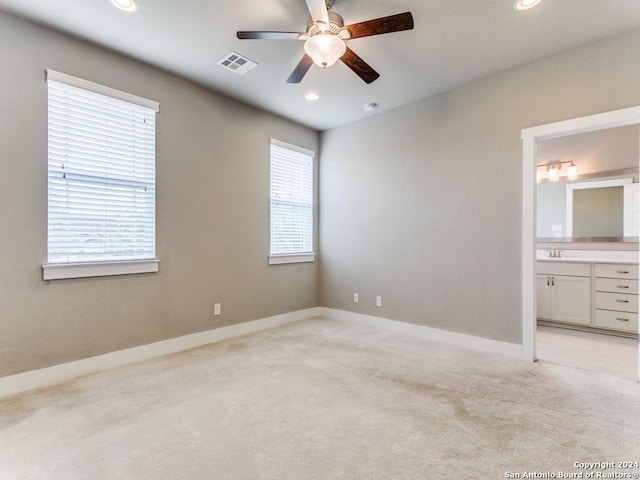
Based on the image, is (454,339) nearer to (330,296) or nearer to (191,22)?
(330,296)

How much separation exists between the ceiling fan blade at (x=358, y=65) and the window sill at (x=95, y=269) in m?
2.44

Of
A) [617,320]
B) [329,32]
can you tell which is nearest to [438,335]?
[617,320]

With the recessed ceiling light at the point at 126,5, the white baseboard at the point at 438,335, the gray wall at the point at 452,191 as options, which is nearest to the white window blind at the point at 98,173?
the recessed ceiling light at the point at 126,5

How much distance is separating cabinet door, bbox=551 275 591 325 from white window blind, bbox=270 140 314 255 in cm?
329

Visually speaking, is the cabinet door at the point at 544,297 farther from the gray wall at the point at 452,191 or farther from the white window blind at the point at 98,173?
the white window blind at the point at 98,173

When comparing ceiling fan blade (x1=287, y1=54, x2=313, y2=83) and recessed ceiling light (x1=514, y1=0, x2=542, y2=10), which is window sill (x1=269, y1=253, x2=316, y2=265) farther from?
recessed ceiling light (x1=514, y1=0, x2=542, y2=10)

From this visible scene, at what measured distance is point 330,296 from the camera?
4715 mm

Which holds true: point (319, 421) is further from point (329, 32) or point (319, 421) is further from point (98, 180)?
point (98, 180)

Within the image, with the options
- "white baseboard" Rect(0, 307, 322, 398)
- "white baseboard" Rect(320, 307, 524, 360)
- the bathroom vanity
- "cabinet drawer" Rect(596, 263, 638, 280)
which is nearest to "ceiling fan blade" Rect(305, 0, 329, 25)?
"white baseboard" Rect(0, 307, 322, 398)

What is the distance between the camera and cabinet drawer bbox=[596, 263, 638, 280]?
366 cm

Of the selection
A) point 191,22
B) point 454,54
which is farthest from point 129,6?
point 454,54

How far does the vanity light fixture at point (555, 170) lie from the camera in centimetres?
450

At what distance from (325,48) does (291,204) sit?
8.27 ft

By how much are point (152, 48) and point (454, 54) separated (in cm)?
261
